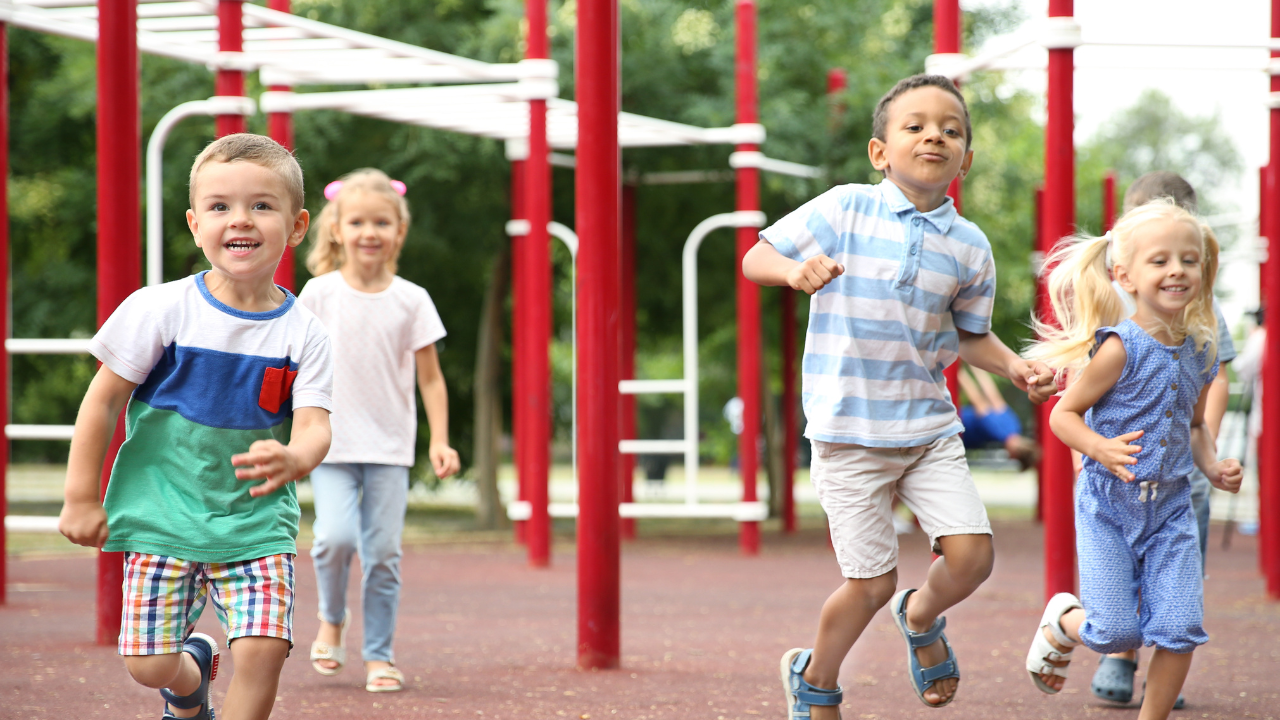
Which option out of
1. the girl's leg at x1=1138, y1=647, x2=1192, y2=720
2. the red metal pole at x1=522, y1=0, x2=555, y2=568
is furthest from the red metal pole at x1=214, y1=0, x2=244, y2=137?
the girl's leg at x1=1138, y1=647, x2=1192, y2=720

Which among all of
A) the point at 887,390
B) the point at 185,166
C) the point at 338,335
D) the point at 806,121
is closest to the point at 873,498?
the point at 887,390

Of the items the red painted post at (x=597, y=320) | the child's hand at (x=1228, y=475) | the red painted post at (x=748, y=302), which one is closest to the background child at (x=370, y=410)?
the red painted post at (x=597, y=320)

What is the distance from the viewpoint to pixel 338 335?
4672 millimetres

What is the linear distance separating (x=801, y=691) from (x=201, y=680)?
1457 mm

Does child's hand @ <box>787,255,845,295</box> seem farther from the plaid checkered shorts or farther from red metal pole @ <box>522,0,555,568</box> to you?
red metal pole @ <box>522,0,555,568</box>

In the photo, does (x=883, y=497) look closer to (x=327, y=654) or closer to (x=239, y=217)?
(x=239, y=217)

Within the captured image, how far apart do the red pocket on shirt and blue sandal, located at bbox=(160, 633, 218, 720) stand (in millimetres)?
584

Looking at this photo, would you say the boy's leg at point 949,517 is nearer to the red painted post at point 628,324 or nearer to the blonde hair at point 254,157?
the blonde hair at point 254,157

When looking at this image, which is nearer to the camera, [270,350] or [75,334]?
[270,350]

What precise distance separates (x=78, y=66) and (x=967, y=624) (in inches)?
387

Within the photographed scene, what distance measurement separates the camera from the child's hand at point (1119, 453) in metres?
3.31

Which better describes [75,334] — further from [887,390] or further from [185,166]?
[887,390]

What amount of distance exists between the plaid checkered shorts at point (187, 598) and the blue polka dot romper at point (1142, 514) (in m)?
2.01

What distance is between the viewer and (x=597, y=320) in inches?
185
